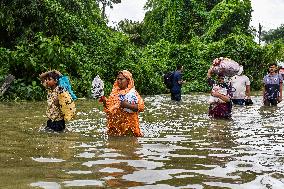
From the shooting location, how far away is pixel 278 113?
1334 cm

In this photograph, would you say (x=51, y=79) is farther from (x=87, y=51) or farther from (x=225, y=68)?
(x=87, y=51)

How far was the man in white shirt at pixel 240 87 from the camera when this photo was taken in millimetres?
15656

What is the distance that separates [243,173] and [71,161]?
204cm

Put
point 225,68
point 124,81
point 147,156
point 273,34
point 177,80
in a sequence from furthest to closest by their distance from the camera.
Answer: point 273,34 → point 177,80 → point 225,68 → point 124,81 → point 147,156

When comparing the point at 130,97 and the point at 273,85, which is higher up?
the point at 273,85

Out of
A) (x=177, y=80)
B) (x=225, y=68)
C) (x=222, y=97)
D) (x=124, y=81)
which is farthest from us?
(x=177, y=80)

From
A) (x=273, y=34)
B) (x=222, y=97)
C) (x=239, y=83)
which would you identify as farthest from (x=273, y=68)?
(x=273, y=34)

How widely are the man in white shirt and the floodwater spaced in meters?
4.78

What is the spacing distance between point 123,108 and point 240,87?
837cm

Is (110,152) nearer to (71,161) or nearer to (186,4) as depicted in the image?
(71,161)

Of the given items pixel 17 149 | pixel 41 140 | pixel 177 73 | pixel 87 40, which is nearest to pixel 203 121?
pixel 41 140

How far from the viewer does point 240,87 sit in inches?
620

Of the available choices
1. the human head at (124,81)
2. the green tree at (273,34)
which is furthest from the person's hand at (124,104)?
the green tree at (273,34)

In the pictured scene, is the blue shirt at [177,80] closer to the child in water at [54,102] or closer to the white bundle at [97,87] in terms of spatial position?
the child in water at [54,102]
